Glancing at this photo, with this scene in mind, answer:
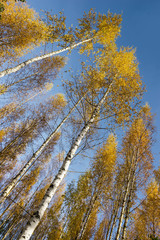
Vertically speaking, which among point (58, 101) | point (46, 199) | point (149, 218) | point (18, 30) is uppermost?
point (58, 101)

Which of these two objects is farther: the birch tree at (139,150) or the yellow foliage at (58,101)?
the yellow foliage at (58,101)

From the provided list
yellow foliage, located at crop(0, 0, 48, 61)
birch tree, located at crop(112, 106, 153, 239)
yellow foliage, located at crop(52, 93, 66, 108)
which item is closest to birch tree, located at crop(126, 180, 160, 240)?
birch tree, located at crop(112, 106, 153, 239)

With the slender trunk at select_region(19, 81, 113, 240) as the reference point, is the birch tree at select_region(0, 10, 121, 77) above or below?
above

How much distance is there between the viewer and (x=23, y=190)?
9.70m

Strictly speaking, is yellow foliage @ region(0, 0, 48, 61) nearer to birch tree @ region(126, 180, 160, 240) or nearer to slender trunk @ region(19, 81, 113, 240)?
slender trunk @ region(19, 81, 113, 240)

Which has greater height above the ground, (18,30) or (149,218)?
(18,30)

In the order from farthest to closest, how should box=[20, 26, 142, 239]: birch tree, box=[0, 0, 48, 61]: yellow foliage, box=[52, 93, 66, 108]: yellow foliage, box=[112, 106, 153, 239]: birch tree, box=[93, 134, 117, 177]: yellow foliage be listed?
box=[52, 93, 66, 108]: yellow foliage
box=[93, 134, 117, 177]: yellow foliage
box=[0, 0, 48, 61]: yellow foliage
box=[112, 106, 153, 239]: birch tree
box=[20, 26, 142, 239]: birch tree

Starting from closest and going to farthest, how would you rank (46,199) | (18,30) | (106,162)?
(46,199)
(18,30)
(106,162)

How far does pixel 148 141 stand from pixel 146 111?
6.17ft

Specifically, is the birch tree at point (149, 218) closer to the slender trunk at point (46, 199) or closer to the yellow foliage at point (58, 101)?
the slender trunk at point (46, 199)

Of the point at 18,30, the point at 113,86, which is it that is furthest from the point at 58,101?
the point at 113,86

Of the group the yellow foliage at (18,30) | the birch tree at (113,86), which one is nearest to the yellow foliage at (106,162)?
the birch tree at (113,86)

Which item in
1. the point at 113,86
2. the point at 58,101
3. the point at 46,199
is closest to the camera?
the point at 46,199

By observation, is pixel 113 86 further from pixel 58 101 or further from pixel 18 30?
pixel 58 101
